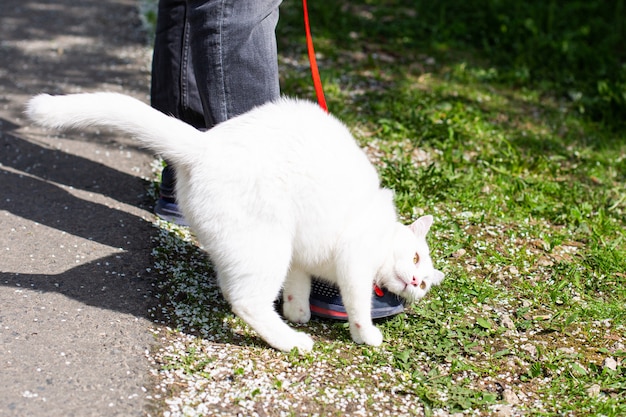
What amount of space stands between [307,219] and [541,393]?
107 cm

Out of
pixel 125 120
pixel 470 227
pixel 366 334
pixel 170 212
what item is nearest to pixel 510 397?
pixel 366 334

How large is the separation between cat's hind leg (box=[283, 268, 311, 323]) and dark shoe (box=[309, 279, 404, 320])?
0.06 metres

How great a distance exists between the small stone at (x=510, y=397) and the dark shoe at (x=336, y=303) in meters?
0.56

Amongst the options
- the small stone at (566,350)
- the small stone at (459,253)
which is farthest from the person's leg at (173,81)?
the small stone at (566,350)

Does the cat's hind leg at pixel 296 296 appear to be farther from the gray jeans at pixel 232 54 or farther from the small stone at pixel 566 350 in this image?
the small stone at pixel 566 350

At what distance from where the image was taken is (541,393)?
8.68 feet

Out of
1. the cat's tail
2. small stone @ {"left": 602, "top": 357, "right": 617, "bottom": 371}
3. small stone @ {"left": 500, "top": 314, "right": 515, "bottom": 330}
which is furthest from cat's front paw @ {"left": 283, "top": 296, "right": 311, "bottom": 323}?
small stone @ {"left": 602, "top": 357, "right": 617, "bottom": 371}

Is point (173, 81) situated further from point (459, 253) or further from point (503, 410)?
point (503, 410)

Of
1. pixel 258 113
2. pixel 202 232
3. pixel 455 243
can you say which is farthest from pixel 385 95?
pixel 202 232

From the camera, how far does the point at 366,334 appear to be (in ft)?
9.13

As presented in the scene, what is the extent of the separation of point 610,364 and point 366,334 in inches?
37.7

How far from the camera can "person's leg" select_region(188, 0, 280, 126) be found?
2.97 m

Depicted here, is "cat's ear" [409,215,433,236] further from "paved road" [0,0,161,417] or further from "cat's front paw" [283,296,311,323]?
"paved road" [0,0,161,417]

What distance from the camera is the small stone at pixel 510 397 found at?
2.58m
